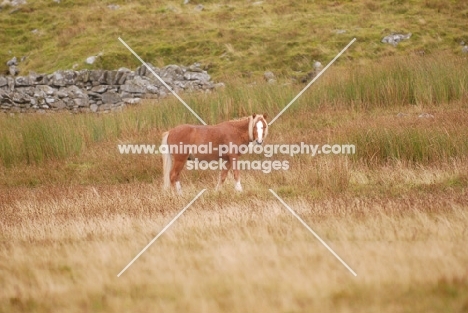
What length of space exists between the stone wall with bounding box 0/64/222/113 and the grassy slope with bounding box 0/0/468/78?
207cm

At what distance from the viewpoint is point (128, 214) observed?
11398mm

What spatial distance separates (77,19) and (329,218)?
33.6 meters

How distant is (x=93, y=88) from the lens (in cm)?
2919

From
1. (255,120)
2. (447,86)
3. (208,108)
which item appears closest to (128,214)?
(255,120)

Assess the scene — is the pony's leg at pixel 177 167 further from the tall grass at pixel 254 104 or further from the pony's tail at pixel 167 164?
the tall grass at pixel 254 104

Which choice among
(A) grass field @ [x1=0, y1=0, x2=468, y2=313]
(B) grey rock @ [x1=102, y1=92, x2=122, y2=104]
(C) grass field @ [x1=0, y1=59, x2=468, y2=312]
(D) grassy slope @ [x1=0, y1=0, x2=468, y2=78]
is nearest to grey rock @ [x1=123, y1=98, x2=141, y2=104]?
(B) grey rock @ [x1=102, y1=92, x2=122, y2=104]

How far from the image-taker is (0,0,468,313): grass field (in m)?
6.97

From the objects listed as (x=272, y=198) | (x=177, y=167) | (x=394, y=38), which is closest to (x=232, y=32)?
(x=394, y=38)

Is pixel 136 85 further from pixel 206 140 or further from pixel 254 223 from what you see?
pixel 254 223

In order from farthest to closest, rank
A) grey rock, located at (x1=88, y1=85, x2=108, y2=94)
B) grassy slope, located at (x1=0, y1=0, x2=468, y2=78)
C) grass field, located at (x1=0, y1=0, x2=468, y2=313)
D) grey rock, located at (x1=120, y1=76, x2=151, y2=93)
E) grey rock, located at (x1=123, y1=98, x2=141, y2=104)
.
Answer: grassy slope, located at (x1=0, y1=0, x2=468, y2=78) < grey rock, located at (x1=88, y1=85, x2=108, y2=94) < grey rock, located at (x1=120, y1=76, x2=151, y2=93) < grey rock, located at (x1=123, y1=98, x2=141, y2=104) < grass field, located at (x1=0, y1=0, x2=468, y2=313)

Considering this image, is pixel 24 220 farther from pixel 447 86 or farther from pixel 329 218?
pixel 447 86

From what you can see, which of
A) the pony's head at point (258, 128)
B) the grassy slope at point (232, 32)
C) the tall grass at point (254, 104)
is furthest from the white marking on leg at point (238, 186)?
the grassy slope at point (232, 32)

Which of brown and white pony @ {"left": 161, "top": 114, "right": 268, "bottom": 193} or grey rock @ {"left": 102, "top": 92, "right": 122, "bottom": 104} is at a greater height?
brown and white pony @ {"left": 161, "top": 114, "right": 268, "bottom": 193}

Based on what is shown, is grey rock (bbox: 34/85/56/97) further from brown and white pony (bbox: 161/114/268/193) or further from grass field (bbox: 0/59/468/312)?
brown and white pony (bbox: 161/114/268/193)
